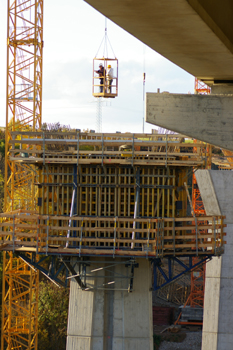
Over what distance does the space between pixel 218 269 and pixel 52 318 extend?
17779 millimetres

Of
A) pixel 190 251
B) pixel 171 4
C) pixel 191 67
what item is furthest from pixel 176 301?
pixel 171 4

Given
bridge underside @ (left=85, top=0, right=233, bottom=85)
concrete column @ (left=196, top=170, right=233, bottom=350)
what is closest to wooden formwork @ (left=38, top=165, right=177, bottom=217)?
bridge underside @ (left=85, top=0, right=233, bottom=85)

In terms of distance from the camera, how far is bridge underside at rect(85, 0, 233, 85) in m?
8.24

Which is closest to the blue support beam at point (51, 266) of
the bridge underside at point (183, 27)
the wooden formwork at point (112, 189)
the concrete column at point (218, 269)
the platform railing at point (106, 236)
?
the platform railing at point (106, 236)

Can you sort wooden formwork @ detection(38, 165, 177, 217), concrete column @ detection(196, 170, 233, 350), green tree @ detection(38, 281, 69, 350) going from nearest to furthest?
wooden formwork @ detection(38, 165, 177, 217) → concrete column @ detection(196, 170, 233, 350) → green tree @ detection(38, 281, 69, 350)

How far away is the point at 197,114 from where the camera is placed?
15328 millimetres

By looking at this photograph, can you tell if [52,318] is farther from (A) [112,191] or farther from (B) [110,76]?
(A) [112,191]

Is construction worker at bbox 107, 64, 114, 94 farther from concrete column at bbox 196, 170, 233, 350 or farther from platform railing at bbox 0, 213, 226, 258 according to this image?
platform railing at bbox 0, 213, 226, 258

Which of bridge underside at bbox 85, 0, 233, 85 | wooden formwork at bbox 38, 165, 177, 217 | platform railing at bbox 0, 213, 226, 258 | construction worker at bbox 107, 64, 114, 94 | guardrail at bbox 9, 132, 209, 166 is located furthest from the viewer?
construction worker at bbox 107, 64, 114, 94

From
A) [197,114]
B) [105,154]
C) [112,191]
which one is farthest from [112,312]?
[197,114]

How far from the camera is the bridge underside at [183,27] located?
27.0 ft

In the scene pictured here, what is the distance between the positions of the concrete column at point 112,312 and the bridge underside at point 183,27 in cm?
974

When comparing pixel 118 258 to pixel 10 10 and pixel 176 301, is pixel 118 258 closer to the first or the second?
pixel 10 10

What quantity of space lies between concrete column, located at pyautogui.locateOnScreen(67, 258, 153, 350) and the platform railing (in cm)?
91
